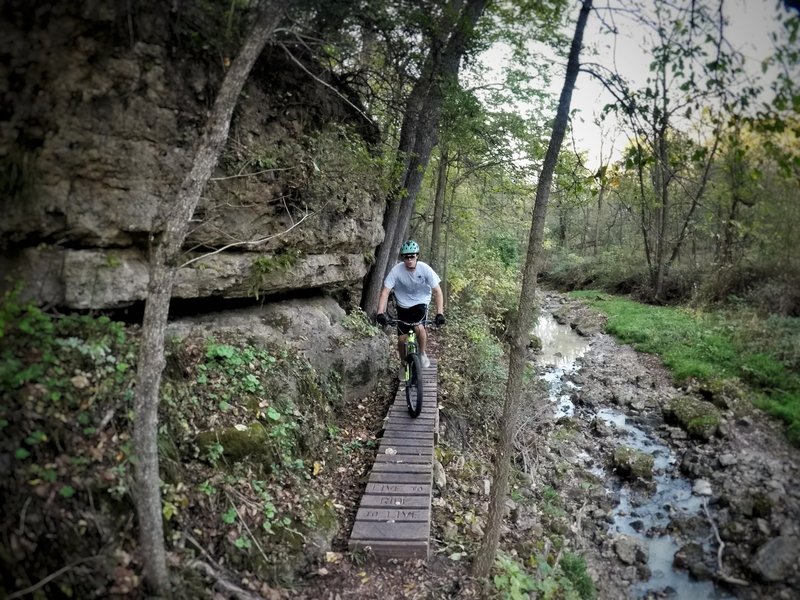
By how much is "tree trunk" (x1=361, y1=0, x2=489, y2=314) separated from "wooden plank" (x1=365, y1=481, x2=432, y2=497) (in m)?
5.06

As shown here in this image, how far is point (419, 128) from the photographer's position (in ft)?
30.5

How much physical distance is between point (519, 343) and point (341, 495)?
292cm

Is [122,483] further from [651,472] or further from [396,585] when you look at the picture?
[651,472]

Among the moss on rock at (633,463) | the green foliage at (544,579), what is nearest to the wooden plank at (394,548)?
the green foliage at (544,579)

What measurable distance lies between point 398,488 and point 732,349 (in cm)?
1159

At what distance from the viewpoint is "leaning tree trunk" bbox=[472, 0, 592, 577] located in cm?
446

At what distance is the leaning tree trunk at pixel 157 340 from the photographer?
121 inches

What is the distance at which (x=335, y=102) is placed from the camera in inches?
289

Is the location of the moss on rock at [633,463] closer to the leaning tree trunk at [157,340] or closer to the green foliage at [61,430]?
the leaning tree trunk at [157,340]

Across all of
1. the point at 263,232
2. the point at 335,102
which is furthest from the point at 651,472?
the point at 335,102

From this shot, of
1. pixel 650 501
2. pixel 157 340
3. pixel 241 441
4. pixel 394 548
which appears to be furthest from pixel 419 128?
pixel 650 501

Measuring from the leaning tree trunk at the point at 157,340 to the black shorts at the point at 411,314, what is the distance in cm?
441

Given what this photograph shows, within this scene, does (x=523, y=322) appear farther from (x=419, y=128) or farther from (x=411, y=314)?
(x=419, y=128)

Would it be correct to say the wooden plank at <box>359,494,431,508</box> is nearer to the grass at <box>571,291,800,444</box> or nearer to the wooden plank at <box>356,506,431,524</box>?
the wooden plank at <box>356,506,431,524</box>
